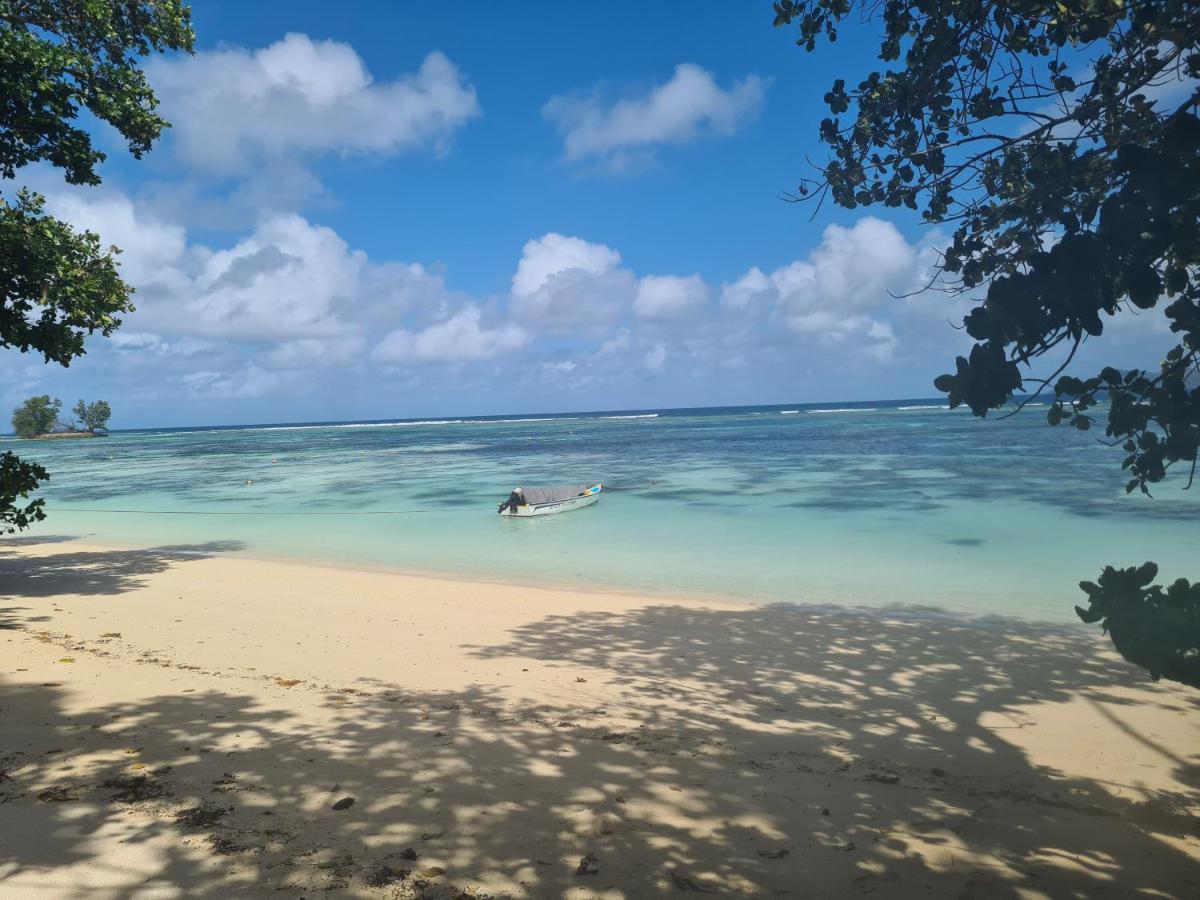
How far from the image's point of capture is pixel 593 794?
389 cm

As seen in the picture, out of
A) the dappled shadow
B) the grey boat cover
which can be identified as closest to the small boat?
the grey boat cover

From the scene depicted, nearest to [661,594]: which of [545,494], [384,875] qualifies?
[384,875]

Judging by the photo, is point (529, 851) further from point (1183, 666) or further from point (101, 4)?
point (101, 4)

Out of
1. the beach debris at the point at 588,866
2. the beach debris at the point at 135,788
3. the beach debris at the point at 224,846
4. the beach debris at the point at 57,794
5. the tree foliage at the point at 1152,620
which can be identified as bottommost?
the beach debris at the point at 588,866

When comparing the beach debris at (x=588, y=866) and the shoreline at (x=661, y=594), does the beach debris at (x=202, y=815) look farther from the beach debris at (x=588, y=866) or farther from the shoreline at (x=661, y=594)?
the shoreline at (x=661, y=594)

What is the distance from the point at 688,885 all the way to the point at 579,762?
1.38 m

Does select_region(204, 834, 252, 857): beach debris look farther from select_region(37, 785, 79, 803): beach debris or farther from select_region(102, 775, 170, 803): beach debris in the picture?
select_region(37, 785, 79, 803): beach debris

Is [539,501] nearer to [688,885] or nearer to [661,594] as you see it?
[661,594]

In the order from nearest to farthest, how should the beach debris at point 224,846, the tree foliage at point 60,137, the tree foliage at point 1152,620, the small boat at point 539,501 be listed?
the tree foliage at point 1152,620
the beach debris at point 224,846
the tree foliage at point 60,137
the small boat at point 539,501

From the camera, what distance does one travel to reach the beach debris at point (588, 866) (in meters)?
3.14

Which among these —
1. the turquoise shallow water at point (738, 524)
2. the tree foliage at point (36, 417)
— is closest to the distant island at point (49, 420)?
the tree foliage at point (36, 417)

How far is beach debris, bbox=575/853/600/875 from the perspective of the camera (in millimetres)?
3137

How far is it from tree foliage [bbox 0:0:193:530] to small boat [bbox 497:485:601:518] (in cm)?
1133

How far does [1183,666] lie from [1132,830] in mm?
1854
